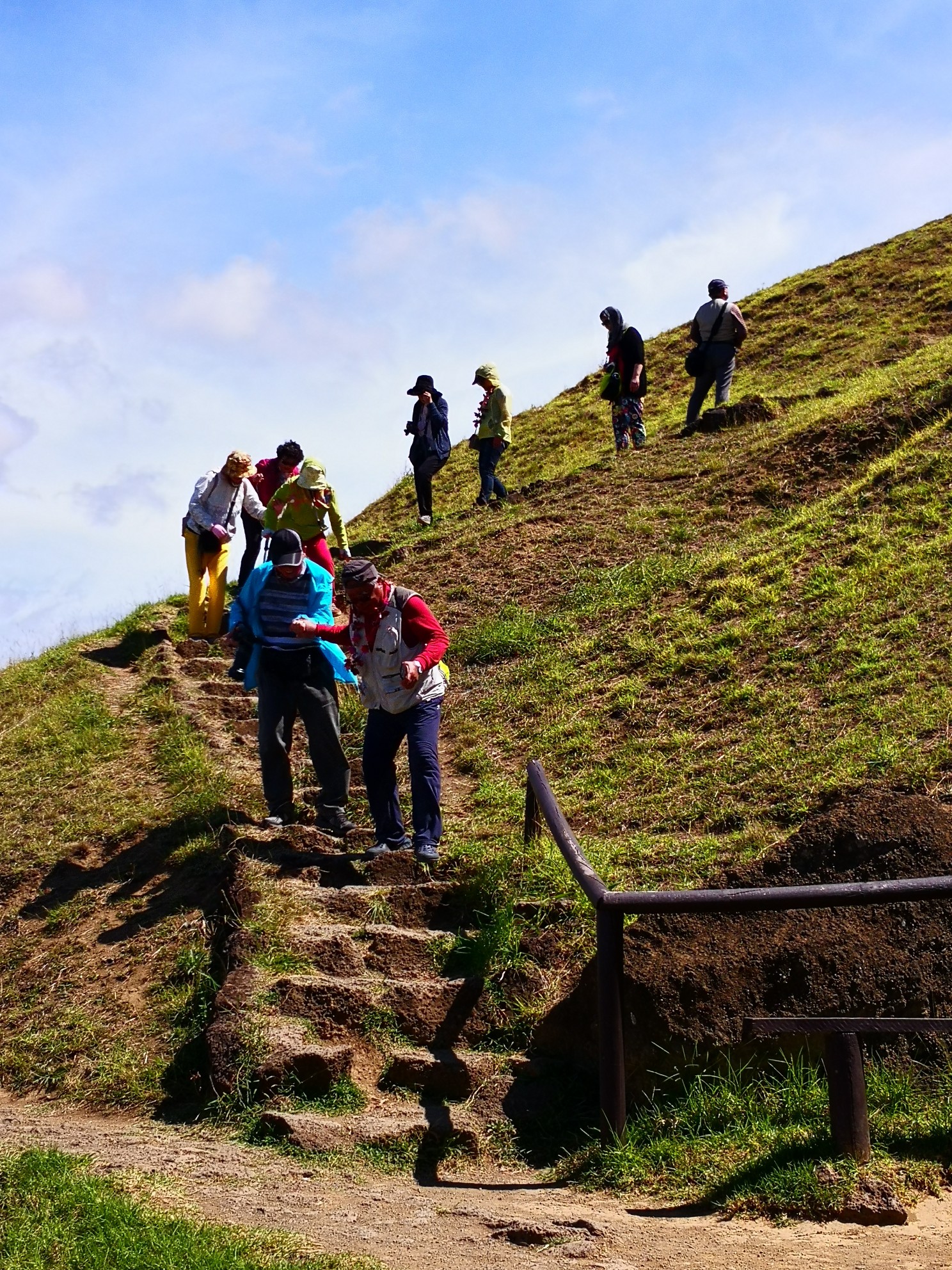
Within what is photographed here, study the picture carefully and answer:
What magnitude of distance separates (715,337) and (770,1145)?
1237 centimetres

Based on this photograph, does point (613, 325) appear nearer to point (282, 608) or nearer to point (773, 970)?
point (282, 608)

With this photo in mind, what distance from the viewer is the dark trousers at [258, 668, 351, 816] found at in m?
8.70

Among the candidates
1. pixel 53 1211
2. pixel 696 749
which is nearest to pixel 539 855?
pixel 696 749

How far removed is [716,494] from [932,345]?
536 centimetres

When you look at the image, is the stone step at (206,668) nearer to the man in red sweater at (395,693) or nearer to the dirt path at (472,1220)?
the man in red sweater at (395,693)

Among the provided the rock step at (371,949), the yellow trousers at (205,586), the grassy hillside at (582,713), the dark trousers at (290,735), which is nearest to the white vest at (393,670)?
the dark trousers at (290,735)

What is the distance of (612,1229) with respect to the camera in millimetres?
5074

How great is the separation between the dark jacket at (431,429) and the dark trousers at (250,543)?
11.3ft

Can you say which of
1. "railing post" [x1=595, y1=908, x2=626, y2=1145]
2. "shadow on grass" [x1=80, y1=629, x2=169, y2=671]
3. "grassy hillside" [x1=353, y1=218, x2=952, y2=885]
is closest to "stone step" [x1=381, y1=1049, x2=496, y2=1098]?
"railing post" [x1=595, y1=908, x2=626, y2=1145]

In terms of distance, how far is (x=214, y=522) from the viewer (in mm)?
12117

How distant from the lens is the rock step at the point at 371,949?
7191mm

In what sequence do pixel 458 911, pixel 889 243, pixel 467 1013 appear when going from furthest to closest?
pixel 889 243 → pixel 458 911 → pixel 467 1013

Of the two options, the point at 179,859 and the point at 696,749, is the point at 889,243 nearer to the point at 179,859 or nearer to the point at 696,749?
the point at 696,749

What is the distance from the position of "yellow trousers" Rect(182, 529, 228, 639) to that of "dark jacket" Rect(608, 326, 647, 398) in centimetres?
591
